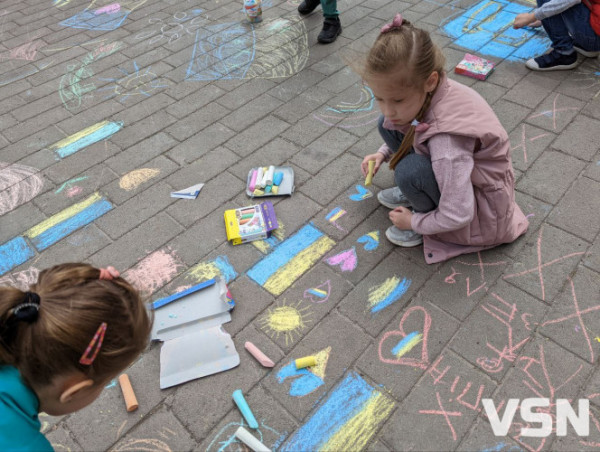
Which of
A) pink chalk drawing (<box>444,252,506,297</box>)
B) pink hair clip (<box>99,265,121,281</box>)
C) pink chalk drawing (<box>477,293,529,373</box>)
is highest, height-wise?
pink hair clip (<box>99,265,121,281</box>)

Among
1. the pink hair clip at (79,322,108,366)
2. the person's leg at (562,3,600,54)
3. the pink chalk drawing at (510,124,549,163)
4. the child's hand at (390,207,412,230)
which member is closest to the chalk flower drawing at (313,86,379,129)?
the pink chalk drawing at (510,124,549,163)

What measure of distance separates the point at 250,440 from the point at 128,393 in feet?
1.93

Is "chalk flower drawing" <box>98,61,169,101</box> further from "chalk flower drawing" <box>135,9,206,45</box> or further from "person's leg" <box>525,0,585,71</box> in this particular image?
"person's leg" <box>525,0,585,71</box>

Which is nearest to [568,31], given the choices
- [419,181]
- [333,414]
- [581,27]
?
[581,27]

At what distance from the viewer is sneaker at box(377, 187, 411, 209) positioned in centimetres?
256

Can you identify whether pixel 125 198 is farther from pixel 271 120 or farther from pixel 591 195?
pixel 591 195

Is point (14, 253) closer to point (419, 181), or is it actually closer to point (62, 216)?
point (62, 216)

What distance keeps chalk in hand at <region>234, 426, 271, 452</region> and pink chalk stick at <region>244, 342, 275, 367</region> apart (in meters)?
0.30

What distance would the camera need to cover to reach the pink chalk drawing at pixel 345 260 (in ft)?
7.53

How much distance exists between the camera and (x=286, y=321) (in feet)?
6.87

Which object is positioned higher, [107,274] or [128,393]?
[107,274]

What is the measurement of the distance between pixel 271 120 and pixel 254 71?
Result: 0.81 meters

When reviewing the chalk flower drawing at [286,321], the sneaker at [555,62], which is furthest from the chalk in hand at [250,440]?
the sneaker at [555,62]

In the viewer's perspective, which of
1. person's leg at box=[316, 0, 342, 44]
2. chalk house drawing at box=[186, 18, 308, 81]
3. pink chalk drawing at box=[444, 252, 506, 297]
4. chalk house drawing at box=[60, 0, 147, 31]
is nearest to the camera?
pink chalk drawing at box=[444, 252, 506, 297]
